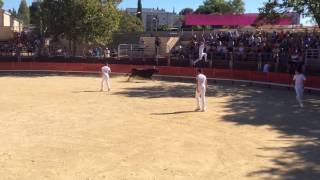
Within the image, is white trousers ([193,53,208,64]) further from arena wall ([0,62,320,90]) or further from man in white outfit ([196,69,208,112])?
man in white outfit ([196,69,208,112])

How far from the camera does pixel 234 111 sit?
21.0 m

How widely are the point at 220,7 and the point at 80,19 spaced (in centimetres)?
6459

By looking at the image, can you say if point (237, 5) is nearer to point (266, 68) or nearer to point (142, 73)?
point (142, 73)

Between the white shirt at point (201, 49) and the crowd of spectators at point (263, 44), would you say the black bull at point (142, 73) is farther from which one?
the crowd of spectators at point (263, 44)

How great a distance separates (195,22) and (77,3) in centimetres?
1362

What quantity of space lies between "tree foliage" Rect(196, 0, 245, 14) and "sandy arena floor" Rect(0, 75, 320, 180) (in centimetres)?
7916

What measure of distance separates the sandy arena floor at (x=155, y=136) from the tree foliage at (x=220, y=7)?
79163mm

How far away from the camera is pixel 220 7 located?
344 ft

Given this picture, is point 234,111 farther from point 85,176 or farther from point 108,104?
point 85,176

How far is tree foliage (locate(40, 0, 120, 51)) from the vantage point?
4347 centimetres

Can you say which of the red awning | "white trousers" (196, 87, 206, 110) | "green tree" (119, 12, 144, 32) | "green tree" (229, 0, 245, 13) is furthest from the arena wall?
"green tree" (229, 0, 245, 13)

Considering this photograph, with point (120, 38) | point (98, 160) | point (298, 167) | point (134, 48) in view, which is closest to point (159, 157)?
point (98, 160)

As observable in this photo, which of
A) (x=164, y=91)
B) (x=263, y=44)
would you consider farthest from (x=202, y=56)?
(x=164, y=91)

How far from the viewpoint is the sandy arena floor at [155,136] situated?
38.0 feet
